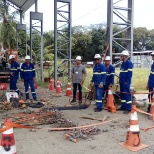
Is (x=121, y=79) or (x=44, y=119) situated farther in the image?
(x=121, y=79)

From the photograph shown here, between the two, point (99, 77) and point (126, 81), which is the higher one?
point (99, 77)

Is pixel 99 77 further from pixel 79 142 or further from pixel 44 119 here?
pixel 79 142

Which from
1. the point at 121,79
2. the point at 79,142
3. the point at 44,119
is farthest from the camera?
the point at 121,79

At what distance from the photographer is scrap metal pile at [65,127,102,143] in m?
5.02

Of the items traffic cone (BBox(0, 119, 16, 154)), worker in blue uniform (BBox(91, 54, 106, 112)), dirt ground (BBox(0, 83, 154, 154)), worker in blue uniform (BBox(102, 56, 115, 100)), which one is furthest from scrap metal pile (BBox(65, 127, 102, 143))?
Answer: worker in blue uniform (BBox(102, 56, 115, 100))

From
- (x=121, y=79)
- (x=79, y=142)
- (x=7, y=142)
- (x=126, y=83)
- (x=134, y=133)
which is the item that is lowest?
(x=79, y=142)

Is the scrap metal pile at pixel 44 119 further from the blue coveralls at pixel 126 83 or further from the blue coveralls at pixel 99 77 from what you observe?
the blue coveralls at pixel 126 83

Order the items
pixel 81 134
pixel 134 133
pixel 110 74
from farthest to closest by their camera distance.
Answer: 1. pixel 110 74
2. pixel 81 134
3. pixel 134 133

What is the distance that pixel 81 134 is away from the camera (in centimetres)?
516

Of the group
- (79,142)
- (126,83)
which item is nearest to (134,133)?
(79,142)

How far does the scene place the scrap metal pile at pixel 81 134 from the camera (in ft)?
16.5

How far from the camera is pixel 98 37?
46594mm

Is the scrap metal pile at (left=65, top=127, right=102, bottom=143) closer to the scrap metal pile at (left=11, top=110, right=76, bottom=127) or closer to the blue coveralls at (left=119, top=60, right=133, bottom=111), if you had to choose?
the scrap metal pile at (left=11, top=110, right=76, bottom=127)

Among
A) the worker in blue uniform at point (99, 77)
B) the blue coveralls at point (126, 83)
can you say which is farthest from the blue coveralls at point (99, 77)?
the blue coveralls at point (126, 83)
